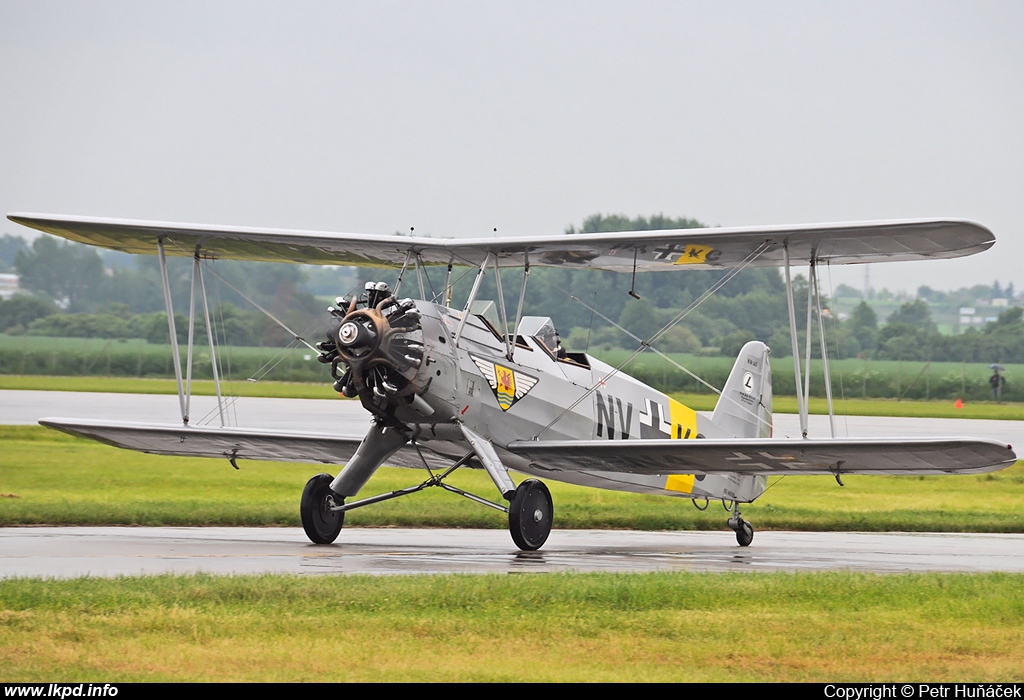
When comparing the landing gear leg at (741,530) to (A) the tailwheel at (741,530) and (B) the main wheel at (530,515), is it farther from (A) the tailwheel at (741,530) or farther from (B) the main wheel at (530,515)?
(B) the main wheel at (530,515)

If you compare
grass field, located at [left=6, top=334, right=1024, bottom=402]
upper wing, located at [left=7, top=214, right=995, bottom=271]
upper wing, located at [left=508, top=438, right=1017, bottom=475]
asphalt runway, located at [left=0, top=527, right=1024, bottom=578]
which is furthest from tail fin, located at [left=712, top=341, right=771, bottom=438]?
grass field, located at [left=6, top=334, right=1024, bottom=402]

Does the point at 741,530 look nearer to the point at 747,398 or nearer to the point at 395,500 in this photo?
the point at 747,398

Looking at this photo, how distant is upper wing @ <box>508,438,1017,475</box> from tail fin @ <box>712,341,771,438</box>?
412 centimetres

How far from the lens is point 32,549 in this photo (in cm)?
1228

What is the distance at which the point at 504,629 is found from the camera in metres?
8.16

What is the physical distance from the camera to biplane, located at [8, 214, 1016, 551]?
12805 mm

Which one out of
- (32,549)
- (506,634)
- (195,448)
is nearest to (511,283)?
(195,448)

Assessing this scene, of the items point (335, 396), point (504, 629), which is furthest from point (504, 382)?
point (335, 396)

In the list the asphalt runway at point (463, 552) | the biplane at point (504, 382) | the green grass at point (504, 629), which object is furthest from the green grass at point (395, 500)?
the green grass at point (504, 629)

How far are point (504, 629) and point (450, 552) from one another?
5468 mm

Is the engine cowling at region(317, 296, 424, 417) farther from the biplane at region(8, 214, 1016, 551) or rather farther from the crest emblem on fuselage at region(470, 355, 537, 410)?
the crest emblem on fuselage at region(470, 355, 537, 410)

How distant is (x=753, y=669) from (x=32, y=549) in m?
7.81

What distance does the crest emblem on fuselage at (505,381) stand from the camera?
1411 cm

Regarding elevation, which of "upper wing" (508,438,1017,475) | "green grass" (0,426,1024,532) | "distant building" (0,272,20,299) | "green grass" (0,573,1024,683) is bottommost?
"green grass" (0,426,1024,532)
